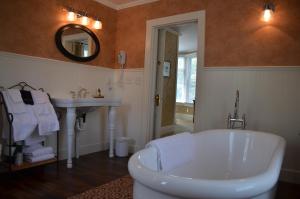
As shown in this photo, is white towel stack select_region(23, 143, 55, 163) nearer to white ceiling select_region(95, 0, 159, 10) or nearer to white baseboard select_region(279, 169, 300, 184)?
white ceiling select_region(95, 0, 159, 10)

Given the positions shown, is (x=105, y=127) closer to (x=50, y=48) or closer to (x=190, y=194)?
(x=50, y=48)

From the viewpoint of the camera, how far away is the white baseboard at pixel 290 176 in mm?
2695

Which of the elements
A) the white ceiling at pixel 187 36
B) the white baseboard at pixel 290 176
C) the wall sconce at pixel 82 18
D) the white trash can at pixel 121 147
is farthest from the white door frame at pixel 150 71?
the white baseboard at pixel 290 176

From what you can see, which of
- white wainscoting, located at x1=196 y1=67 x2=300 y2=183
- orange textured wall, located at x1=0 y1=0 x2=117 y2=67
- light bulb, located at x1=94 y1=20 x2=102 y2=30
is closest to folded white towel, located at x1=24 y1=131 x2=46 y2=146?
orange textured wall, located at x1=0 y1=0 x2=117 y2=67

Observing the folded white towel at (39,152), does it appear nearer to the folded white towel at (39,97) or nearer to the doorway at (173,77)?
the folded white towel at (39,97)

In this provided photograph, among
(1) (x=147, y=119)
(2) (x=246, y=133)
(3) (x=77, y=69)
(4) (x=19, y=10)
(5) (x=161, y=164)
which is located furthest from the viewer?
(1) (x=147, y=119)

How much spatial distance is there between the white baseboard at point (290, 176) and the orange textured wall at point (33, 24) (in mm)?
3065

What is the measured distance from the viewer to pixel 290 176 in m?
2.73

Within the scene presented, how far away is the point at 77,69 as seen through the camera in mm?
3508

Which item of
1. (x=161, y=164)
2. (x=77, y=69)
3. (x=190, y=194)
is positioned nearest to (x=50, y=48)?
(x=77, y=69)

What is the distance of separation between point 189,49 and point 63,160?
18.4 feet

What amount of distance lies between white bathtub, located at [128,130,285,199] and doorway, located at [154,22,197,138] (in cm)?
107

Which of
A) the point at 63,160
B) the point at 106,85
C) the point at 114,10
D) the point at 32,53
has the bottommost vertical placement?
the point at 63,160

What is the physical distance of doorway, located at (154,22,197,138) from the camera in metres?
4.02
